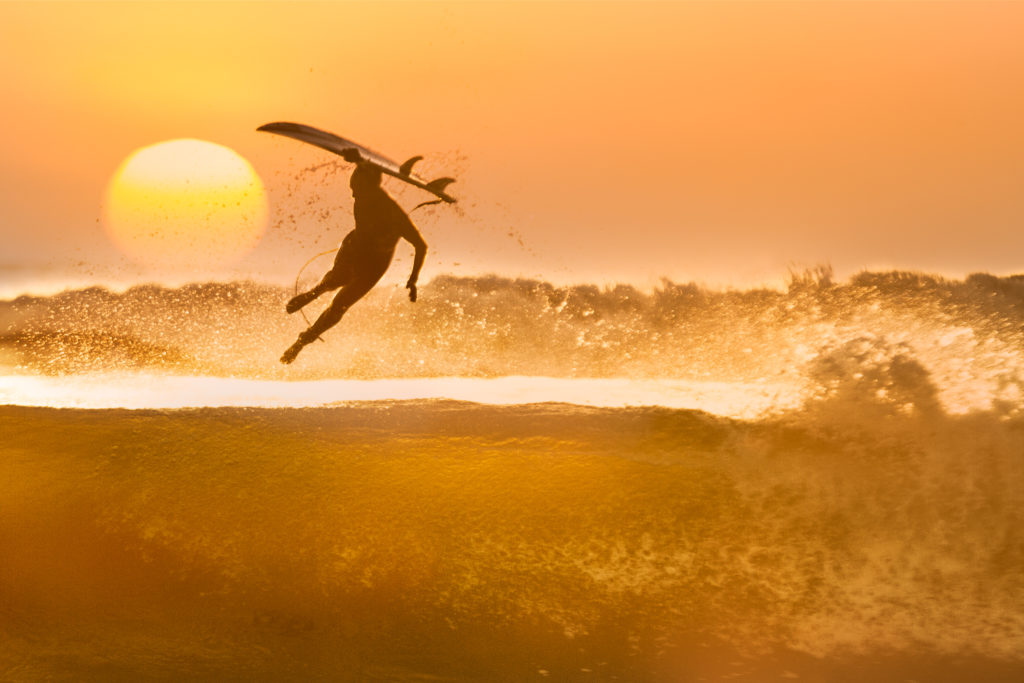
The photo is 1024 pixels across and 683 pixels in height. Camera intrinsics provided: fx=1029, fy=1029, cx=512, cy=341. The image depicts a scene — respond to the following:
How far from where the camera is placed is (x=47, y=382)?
2280 cm

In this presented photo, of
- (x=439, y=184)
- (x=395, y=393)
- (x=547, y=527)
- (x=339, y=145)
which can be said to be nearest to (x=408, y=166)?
(x=439, y=184)

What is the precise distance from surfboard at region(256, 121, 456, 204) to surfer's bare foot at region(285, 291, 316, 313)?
1.51 meters

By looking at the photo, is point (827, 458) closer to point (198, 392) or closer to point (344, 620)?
point (344, 620)

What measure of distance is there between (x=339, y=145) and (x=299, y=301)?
168cm

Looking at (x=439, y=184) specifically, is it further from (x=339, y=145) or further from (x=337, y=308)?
(x=337, y=308)

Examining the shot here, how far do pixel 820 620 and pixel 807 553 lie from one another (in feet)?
3.06

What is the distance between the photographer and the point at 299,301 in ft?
35.6

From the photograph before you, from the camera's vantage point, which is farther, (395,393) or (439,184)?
(395,393)

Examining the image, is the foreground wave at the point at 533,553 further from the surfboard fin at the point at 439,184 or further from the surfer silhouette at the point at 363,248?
the surfboard fin at the point at 439,184

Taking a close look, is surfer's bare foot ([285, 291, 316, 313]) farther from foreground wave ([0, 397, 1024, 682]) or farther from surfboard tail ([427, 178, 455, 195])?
foreground wave ([0, 397, 1024, 682])

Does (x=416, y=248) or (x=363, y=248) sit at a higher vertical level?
(x=416, y=248)

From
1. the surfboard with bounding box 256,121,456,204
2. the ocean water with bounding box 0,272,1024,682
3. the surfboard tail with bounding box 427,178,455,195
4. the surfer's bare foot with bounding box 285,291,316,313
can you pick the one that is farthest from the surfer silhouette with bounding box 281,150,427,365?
the ocean water with bounding box 0,272,1024,682

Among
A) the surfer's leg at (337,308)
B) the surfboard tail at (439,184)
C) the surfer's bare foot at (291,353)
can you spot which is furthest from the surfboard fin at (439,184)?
the surfer's bare foot at (291,353)

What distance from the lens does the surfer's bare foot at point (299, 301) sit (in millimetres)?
10781
